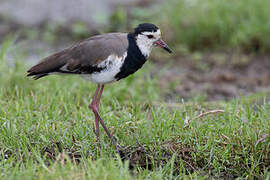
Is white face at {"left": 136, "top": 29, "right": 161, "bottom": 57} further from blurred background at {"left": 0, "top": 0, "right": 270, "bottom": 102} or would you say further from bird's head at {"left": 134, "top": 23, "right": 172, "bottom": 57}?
blurred background at {"left": 0, "top": 0, "right": 270, "bottom": 102}

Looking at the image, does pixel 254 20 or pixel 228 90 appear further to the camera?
pixel 254 20

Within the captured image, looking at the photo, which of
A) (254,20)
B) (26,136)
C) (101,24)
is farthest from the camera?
(101,24)

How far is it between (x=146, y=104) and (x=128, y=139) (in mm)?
904

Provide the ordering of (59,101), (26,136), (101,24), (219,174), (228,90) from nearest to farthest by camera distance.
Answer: (219,174), (26,136), (59,101), (228,90), (101,24)

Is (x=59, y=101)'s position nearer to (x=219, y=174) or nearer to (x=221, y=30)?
(x=219, y=174)

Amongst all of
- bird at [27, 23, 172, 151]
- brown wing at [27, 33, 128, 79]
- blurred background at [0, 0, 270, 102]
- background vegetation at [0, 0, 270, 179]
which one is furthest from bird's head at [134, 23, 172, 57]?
blurred background at [0, 0, 270, 102]

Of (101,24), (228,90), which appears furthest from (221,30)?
(101,24)

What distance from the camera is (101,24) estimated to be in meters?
8.36

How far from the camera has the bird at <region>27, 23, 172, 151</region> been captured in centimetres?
408

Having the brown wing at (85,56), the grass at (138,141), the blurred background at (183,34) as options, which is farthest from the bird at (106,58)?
the blurred background at (183,34)

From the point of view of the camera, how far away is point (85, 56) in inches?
163

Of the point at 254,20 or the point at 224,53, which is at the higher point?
the point at 254,20

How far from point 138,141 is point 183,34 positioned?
384 cm

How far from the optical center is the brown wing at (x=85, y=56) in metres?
4.11
